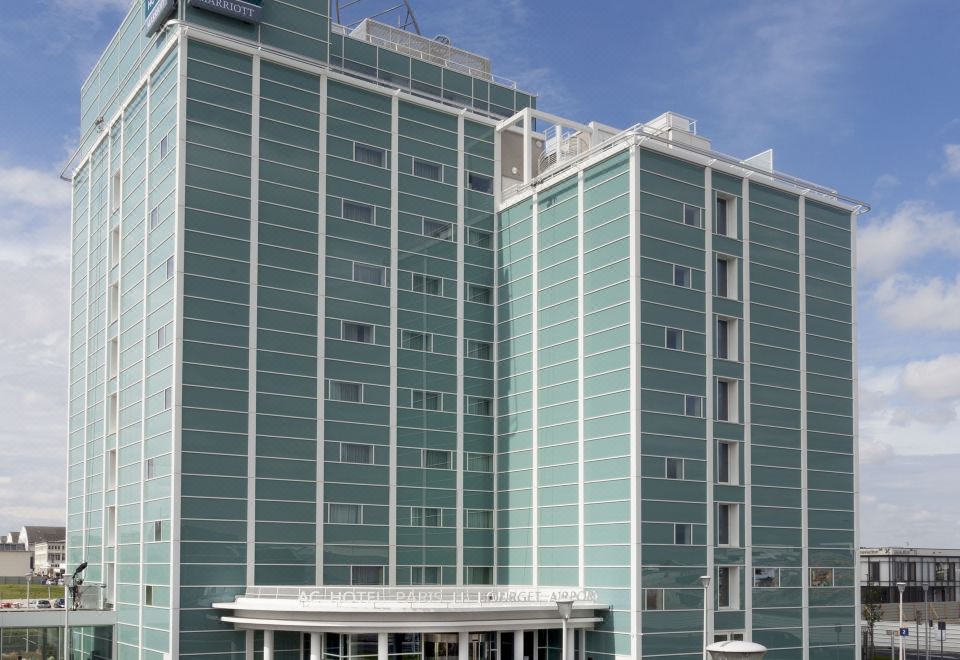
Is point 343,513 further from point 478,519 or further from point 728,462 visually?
point 728,462


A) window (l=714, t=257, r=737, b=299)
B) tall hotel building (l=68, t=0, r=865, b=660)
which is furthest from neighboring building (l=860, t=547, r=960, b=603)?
window (l=714, t=257, r=737, b=299)

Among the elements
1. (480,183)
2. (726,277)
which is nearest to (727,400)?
(726,277)

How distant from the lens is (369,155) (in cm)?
6431

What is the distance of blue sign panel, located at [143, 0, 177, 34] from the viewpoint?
60.6 meters

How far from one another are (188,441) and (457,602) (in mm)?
16212

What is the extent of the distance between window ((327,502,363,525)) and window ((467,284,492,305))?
15.0m

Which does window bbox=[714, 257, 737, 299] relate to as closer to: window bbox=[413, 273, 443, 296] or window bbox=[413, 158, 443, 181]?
window bbox=[413, 273, 443, 296]

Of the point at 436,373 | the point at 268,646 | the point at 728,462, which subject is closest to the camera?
the point at 268,646

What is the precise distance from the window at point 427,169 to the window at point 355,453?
55.9ft

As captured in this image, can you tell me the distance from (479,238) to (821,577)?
2880cm

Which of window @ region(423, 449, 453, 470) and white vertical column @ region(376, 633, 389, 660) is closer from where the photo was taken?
white vertical column @ region(376, 633, 389, 660)

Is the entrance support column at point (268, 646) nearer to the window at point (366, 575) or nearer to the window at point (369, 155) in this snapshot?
the window at point (366, 575)

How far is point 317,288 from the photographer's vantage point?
201ft

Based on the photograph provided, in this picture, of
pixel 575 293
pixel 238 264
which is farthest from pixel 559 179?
pixel 238 264
